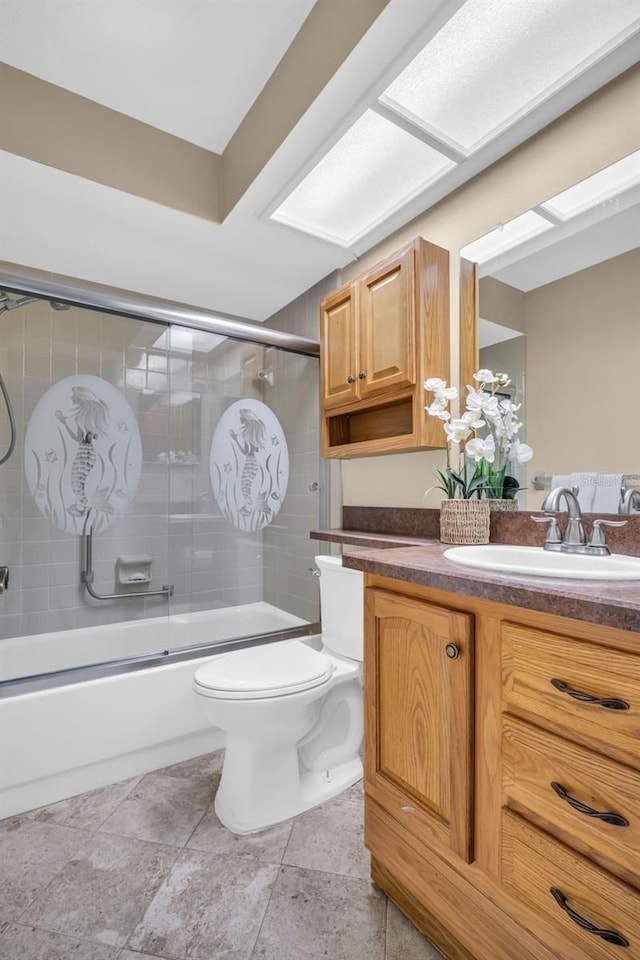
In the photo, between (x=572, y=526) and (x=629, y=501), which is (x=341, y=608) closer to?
(x=572, y=526)

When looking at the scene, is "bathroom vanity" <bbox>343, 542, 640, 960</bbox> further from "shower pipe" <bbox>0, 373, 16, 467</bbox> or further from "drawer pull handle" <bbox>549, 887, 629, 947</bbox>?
"shower pipe" <bbox>0, 373, 16, 467</bbox>

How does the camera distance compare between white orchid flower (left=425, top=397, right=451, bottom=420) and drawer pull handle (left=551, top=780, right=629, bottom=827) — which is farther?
white orchid flower (left=425, top=397, right=451, bottom=420)

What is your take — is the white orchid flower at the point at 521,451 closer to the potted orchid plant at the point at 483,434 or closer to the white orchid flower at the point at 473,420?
→ the potted orchid plant at the point at 483,434

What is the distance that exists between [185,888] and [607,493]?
154cm

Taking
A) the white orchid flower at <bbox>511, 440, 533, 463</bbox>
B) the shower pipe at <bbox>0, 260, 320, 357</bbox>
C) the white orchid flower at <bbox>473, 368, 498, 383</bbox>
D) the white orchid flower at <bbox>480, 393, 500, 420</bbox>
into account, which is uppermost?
the shower pipe at <bbox>0, 260, 320, 357</bbox>

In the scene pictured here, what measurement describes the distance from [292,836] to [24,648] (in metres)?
1.32

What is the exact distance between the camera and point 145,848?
1386 mm

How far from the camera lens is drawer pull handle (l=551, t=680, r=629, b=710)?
2.34ft

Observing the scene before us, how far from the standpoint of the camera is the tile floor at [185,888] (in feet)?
3.55

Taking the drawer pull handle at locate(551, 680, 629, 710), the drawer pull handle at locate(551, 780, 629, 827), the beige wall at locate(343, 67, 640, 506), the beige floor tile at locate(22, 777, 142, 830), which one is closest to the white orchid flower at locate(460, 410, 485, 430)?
the beige wall at locate(343, 67, 640, 506)

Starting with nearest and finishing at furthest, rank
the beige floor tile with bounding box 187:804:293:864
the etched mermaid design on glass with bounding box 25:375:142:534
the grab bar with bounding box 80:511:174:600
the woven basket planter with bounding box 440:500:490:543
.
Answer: the beige floor tile with bounding box 187:804:293:864 → the woven basket planter with bounding box 440:500:490:543 → the etched mermaid design on glass with bounding box 25:375:142:534 → the grab bar with bounding box 80:511:174:600

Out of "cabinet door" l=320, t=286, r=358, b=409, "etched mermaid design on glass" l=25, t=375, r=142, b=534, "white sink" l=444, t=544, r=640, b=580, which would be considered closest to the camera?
"white sink" l=444, t=544, r=640, b=580

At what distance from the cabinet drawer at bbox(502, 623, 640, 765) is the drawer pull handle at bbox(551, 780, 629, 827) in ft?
0.31

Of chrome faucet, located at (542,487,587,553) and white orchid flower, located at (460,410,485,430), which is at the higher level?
white orchid flower, located at (460,410,485,430)
